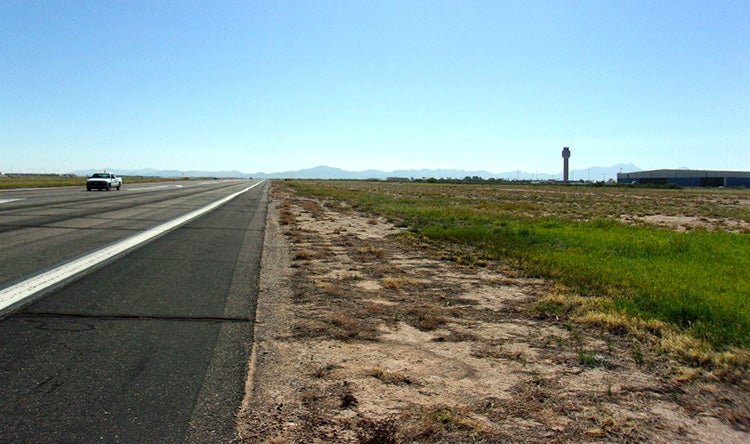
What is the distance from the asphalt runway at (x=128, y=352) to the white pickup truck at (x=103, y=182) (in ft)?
120

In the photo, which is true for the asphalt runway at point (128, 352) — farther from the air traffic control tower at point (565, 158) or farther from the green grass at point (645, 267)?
the air traffic control tower at point (565, 158)

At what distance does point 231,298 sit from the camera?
22.4 ft

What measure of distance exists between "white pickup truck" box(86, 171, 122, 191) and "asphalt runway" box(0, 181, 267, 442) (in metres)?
36.5

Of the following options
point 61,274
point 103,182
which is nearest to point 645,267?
point 61,274

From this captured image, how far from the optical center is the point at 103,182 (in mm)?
42688

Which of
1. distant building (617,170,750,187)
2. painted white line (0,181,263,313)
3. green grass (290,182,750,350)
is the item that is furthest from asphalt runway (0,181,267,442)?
distant building (617,170,750,187)

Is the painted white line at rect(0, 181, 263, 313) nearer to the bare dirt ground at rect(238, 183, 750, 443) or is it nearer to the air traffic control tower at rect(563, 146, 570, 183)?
the bare dirt ground at rect(238, 183, 750, 443)

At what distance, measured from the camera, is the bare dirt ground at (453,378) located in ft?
11.6

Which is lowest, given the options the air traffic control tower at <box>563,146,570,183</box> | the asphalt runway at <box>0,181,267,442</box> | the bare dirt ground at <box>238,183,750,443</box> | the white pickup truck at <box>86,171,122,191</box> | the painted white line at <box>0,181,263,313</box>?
the bare dirt ground at <box>238,183,750,443</box>

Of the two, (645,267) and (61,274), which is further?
(645,267)

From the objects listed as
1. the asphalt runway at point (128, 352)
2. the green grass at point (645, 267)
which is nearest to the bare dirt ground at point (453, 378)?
the asphalt runway at point (128, 352)

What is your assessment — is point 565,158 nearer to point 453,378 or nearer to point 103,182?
point 103,182

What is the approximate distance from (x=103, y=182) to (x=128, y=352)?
43.4 m

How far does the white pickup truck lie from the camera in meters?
41.9
